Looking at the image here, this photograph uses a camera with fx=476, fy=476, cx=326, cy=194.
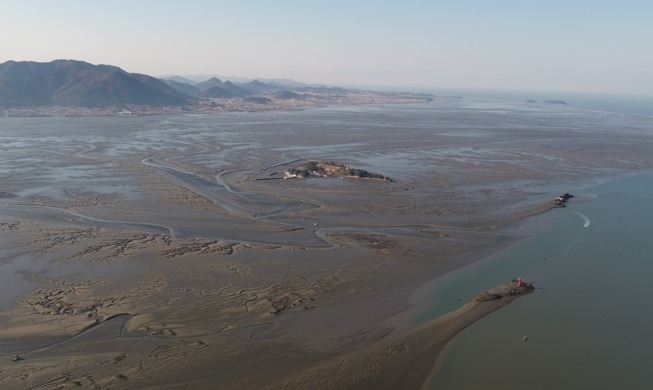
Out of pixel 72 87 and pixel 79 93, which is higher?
pixel 72 87

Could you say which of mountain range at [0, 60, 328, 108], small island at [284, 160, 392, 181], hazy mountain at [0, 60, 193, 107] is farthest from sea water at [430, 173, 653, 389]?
hazy mountain at [0, 60, 193, 107]

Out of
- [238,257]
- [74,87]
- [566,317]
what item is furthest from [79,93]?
[566,317]

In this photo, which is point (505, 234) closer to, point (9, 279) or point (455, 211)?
point (455, 211)

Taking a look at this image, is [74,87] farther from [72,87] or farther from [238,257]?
[238,257]

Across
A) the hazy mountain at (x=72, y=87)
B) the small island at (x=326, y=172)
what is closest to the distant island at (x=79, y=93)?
the hazy mountain at (x=72, y=87)

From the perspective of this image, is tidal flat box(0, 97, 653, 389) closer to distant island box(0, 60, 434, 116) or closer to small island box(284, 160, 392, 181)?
small island box(284, 160, 392, 181)

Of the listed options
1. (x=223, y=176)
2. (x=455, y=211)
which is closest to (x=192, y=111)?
(x=223, y=176)
